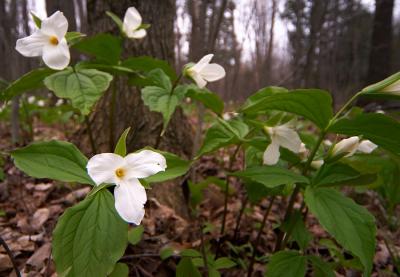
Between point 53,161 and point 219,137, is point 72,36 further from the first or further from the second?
point 219,137

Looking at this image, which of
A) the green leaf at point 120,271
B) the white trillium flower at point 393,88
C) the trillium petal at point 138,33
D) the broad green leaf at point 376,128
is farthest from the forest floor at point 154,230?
the trillium petal at point 138,33

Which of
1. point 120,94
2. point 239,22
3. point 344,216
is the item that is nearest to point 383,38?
point 239,22

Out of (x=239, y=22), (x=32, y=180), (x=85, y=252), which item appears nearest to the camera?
(x=85, y=252)

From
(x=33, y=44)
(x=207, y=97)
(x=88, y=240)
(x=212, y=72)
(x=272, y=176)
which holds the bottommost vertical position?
(x=88, y=240)

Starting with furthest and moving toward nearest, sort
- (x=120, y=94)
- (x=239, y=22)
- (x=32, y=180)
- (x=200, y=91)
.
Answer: (x=239, y=22) → (x=32, y=180) → (x=120, y=94) → (x=200, y=91)

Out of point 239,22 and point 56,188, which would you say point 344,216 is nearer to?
point 56,188

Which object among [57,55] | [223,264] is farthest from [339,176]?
[57,55]

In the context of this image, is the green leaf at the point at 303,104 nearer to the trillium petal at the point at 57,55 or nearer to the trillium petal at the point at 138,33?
the trillium petal at the point at 57,55

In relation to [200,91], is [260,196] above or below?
below

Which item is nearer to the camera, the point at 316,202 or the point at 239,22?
the point at 316,202
